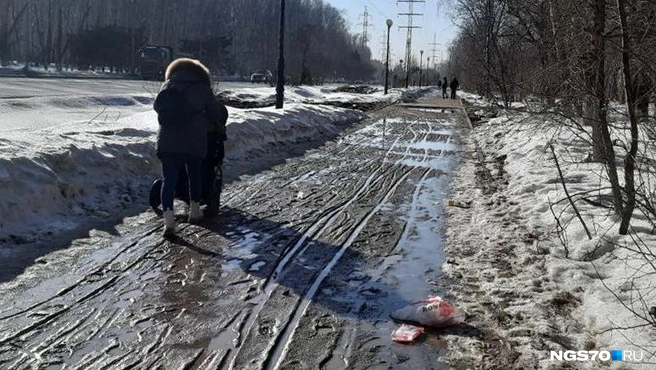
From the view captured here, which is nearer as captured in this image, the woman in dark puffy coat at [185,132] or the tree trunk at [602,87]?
the tree trunk at [602,87]

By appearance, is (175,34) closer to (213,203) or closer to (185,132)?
(213,203)

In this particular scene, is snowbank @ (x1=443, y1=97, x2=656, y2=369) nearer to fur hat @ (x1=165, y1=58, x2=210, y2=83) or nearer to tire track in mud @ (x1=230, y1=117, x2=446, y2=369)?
tire track in mud @ (x1=230, y1=117, x2=446, y2=369)

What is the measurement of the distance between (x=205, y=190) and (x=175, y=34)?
340 feet

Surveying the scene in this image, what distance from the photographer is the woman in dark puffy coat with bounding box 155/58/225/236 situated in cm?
687

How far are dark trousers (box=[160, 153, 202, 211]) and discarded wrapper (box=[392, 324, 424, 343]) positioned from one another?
10.5 ft

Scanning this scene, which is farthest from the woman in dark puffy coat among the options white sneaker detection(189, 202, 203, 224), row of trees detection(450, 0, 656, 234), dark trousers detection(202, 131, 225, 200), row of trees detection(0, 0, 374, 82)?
row of trees detection(0, 0, 374, 82)

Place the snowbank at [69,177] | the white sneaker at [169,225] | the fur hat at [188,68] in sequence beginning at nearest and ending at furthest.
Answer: the white sneaker at [169,225] < the snowbank at [69,177] < the fur hat at [188,68]

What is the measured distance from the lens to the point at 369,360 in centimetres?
404

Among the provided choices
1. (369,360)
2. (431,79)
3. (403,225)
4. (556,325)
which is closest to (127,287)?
(369,360)

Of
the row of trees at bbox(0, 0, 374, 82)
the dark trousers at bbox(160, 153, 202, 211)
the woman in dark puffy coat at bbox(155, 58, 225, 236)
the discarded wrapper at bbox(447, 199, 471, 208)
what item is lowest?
the discarded wrapper at bbox(447, 199, 471, 208)

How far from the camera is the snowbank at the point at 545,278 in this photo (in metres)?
4.20

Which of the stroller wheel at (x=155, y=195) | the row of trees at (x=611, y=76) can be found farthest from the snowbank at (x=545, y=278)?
the stroller wheel at (x=155, y=195)

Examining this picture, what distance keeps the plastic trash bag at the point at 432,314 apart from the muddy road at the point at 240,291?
14 centimetres

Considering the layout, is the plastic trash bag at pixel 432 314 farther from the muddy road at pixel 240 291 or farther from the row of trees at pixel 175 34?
the row of trees at pixel 175 34
